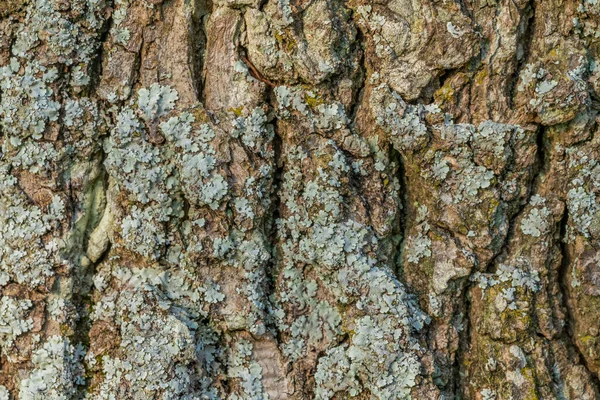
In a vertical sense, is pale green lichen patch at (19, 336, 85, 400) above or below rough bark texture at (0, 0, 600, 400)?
below

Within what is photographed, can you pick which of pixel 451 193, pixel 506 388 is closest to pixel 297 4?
pixel 451 193

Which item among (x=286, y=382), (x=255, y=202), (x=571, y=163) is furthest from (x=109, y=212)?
(x=571, y=163)

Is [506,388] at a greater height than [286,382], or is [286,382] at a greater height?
[506,388]

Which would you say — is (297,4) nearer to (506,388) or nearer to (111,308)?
(111,308)

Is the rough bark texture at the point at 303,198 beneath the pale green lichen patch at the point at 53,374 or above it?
above

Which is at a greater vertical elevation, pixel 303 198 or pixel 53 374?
pixel 303 198

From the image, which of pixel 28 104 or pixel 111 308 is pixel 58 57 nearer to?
pixel 28 104

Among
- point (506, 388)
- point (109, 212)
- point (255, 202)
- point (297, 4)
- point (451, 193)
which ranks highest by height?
point (297, 4)
